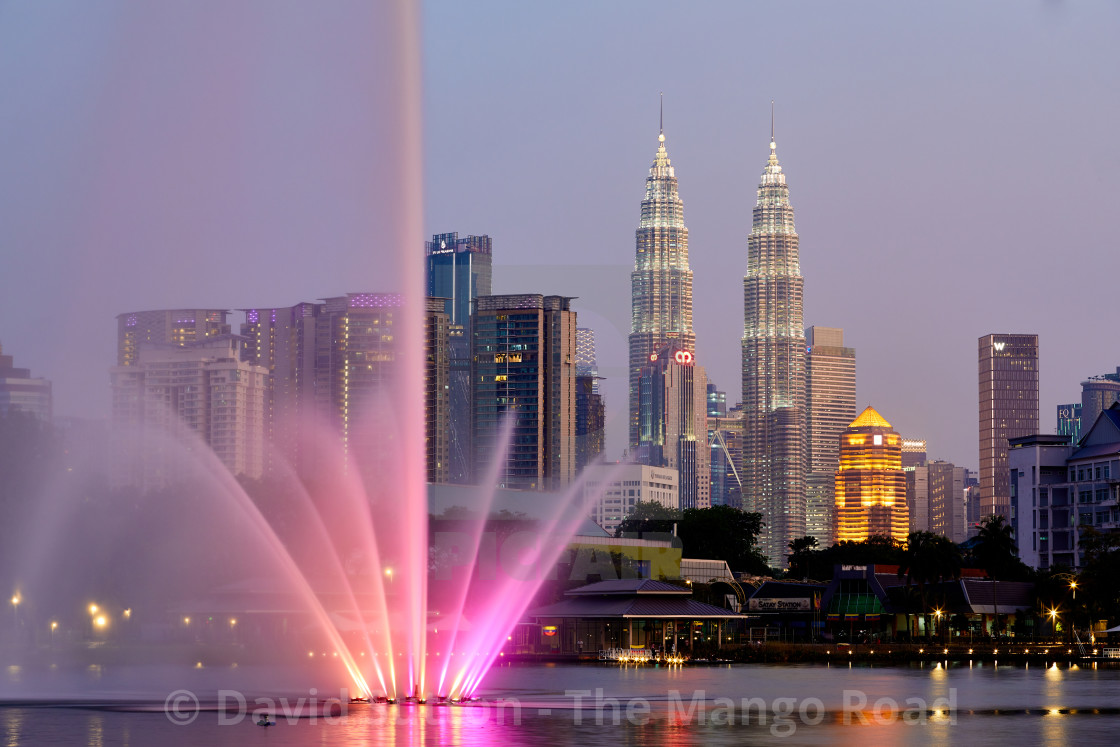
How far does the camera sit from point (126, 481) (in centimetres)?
9769

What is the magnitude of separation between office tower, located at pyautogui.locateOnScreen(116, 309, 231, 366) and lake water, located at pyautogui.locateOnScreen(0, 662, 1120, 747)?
17.6m

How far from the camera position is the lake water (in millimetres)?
41531

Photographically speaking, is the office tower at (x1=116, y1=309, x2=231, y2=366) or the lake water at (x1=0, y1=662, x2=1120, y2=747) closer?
the lake water at (x1=0, y1=662, x2=1120, y2=747)

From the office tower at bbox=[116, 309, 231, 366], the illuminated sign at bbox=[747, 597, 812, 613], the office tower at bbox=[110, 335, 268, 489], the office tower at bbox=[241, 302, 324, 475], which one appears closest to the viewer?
the office tower at bbox=[116, 309, 231, 366]

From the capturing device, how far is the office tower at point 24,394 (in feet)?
292

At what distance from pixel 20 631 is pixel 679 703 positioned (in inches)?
2559

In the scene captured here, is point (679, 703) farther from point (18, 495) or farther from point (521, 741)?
point (18, 495)

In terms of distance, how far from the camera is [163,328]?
8462cm

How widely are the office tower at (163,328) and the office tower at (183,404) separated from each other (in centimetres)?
50
